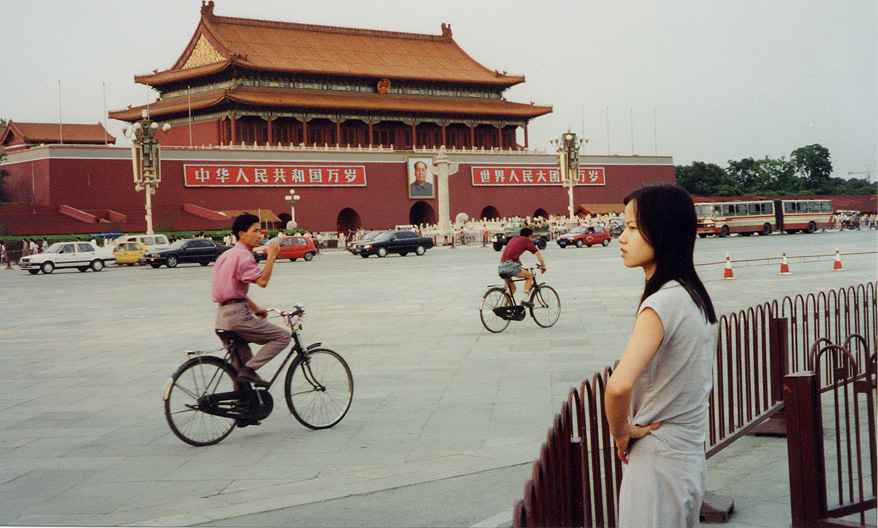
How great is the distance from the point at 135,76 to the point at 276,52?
682cm

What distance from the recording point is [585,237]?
116 feet

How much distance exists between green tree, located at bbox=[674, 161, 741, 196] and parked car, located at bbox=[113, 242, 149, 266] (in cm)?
3787

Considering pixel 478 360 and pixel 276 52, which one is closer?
pixel 478 360

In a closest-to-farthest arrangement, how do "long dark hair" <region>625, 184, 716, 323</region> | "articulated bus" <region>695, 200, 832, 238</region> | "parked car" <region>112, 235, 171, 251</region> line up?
"long dark hair" <region>625, 184, 716, 323</region>
"parked car" <region>112, 235, 171, 251</region>
"articulated bus" <region>695, 200, 832, 238</region>

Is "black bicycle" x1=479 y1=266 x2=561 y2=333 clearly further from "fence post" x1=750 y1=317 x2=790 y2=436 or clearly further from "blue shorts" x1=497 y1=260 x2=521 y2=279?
"fence post" x1=750 y1=317 x2=790 y2=436

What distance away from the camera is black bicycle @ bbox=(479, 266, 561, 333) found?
32.6ft

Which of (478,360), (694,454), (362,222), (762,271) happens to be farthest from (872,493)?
(362,222)

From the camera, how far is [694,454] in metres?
2.23

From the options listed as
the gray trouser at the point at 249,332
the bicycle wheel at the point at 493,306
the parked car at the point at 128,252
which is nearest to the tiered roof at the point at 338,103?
the parked car at the point at 128,252

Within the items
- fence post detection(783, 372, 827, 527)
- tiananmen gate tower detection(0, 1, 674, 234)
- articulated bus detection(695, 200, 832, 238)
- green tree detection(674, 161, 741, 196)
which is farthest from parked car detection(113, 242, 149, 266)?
green tree detection(674, 161, 741, 196)

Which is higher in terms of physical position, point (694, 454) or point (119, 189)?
point (119, 189)

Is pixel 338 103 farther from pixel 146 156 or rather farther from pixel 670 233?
pixel 670 233

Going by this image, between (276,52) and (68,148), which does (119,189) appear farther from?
(276,52)

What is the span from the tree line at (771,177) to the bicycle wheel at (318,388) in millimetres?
30867
